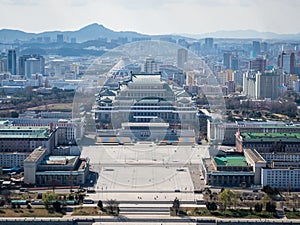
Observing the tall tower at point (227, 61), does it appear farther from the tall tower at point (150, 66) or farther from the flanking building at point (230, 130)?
the flanking building at point (230, 130)

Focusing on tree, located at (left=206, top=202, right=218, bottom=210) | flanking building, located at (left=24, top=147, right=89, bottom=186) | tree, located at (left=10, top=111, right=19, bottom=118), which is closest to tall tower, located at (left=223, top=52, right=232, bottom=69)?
tree, located at (left=10, top=111, right=19, bottom=118)

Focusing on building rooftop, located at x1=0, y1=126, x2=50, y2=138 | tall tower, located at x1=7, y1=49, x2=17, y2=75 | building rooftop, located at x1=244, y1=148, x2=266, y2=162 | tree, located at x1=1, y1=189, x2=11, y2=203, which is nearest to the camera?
tree, located at x1=1, y1=189, x2=11, y2=203

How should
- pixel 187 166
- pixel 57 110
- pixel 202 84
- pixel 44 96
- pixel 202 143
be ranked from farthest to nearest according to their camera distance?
pixel 44 96, pixel 202 84, pixel 57 110, pixel 202 143, pixel 187 166

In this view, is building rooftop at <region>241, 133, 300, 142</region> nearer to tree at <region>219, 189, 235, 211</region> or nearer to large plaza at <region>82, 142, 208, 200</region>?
large plaza at <region>82, 142, 208, 200</region>

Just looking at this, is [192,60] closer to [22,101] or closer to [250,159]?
[22,101]

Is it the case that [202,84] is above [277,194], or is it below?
above

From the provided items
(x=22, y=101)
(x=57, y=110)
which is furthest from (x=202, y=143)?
(x=22, y=101)
